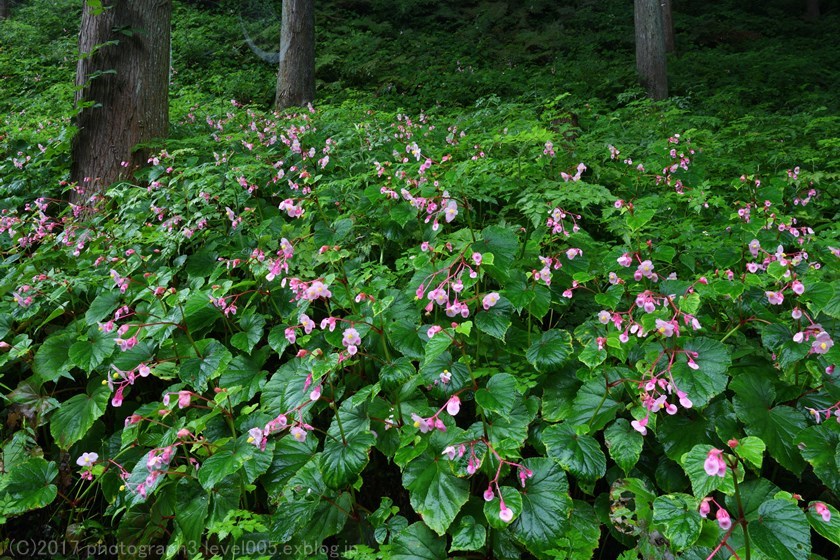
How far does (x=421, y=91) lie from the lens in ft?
27.2

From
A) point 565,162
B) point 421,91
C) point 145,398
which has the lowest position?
point 145,398

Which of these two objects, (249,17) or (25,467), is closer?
(25,467)

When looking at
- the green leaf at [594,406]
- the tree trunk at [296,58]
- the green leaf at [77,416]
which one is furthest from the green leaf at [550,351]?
the tree trunk at [296,58]

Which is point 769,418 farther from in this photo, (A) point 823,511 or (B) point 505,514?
(B) point 505,514

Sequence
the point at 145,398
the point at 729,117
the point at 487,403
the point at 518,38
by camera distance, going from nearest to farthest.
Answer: the point at 487,403
the point at 145,398
the point at 729,117
the point at 518,38

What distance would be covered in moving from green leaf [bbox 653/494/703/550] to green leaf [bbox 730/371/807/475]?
1.26ft

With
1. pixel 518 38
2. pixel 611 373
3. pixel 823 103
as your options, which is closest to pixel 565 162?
pixel 611 373

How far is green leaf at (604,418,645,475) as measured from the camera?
151 cm

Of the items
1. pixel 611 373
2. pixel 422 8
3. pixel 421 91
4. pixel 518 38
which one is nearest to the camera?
pixel 611 373

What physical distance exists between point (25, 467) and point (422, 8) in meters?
13.5

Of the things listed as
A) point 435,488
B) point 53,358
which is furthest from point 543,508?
point 53,358

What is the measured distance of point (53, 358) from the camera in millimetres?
2320

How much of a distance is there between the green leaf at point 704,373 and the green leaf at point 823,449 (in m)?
0.26

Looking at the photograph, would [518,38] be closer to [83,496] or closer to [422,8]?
[422,8]
